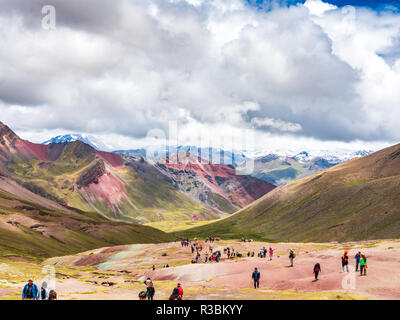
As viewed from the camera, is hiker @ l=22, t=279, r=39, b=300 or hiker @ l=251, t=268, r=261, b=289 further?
hiker @ l=251, t=268, r=261, b=289

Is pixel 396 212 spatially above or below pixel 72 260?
A: above

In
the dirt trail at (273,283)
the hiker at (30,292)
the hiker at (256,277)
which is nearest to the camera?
the hiker at (30,292)

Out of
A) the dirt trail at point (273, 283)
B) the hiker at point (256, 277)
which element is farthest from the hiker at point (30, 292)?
the hiker at point (256, 277)

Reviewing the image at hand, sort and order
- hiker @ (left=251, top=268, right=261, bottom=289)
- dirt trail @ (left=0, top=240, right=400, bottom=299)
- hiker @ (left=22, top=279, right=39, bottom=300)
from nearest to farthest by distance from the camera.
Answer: hiker @ (left=22, top=279, right=39, bottom=300)
dirt trail @ (left=0, top=240, right=400, bottom=299)
hiker @ (left=251, top=268, right=261, bottom=289)

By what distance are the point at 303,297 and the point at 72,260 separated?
13408cm

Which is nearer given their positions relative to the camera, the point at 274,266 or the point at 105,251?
the point at 274,266

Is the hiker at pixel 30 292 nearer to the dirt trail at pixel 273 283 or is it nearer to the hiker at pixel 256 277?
the dirt trail at pixel 273 283

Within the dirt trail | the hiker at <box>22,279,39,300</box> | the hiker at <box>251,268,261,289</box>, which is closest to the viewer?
the hiker at <box>22,279,39,300</box>

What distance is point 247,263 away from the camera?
85.2 m

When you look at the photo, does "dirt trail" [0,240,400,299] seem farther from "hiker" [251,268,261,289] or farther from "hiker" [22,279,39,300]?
"hiker" [22,279,39,300]

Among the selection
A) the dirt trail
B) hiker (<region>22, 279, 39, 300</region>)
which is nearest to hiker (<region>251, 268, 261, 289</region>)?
→ the dirt trail

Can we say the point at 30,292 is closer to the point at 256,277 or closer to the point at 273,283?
the point at 256,277
